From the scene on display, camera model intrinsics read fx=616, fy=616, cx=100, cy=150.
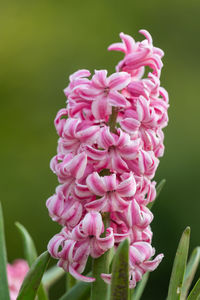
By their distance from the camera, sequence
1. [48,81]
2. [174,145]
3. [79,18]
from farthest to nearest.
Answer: [79,18], [48,81], [174,145]

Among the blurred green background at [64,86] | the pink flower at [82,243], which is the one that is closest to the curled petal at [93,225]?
the pink flower at [82,243]

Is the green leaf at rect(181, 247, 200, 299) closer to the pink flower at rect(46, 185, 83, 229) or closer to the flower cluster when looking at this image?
the flower cluster

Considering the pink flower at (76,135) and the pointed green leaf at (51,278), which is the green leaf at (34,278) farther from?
the pointed green leaf at (51,278)

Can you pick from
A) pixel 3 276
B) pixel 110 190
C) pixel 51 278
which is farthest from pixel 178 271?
pixel 51 278

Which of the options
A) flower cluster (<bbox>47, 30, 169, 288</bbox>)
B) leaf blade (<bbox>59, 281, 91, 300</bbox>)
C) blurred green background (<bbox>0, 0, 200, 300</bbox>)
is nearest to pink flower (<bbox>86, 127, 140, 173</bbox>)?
flower cluster (<bbox>47, 30, 169, 288</bbox>)

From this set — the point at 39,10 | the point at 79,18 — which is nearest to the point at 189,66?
the point at 79,18

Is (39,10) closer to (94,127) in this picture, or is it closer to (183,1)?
(183,1)
